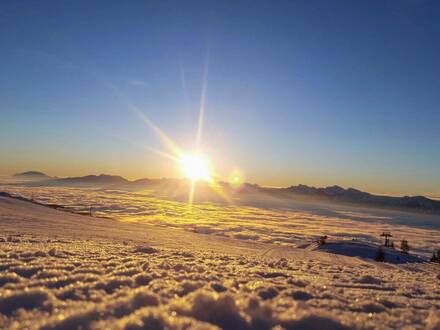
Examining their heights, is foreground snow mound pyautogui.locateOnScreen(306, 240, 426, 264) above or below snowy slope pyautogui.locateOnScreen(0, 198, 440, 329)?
below

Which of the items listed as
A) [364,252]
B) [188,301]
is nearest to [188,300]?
[188,301]

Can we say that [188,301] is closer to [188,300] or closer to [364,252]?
[188,300]

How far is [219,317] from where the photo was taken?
149 inches

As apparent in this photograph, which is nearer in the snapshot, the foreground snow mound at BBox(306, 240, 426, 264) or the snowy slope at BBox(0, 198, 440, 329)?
the snowy slope at BBox(0, 198, 440, 329)

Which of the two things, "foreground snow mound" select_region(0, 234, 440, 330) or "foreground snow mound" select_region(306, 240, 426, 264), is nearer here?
"foreground snow mound" select_region(0, 234, 440, 330)

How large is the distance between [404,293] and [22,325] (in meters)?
5.46

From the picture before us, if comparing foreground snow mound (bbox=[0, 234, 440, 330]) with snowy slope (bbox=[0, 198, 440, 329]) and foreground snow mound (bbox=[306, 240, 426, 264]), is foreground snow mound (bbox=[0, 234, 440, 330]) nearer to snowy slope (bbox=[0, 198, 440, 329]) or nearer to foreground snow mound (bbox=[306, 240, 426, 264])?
snowy slope (bbox=[0, 198, 440, 329])

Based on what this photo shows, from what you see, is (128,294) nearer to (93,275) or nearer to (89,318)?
(89,318)

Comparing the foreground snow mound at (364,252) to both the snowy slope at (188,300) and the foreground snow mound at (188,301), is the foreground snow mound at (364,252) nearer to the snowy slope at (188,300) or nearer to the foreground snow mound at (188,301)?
the snowy slope at (188,300)

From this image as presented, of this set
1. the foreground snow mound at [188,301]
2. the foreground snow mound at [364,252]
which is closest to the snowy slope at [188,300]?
the foreground snow mound at [188,301]

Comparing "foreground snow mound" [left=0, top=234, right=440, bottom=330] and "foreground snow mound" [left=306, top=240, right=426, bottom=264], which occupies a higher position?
"foreground snow mound" [left=0, top=234, right=440, bottom=330]

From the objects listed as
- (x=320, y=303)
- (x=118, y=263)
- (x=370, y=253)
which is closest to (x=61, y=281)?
(x=118, y=263)

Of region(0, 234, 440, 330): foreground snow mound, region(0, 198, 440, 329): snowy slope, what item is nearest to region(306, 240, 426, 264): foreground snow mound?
region(0, 198, 440, 329): snowy slope

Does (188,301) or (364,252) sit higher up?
(188,301)
